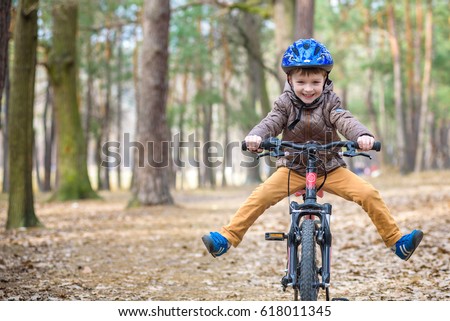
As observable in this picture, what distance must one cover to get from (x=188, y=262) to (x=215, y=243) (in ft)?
14.5

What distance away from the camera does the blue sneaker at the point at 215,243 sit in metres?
5.29

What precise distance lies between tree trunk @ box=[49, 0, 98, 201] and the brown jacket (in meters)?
16.6

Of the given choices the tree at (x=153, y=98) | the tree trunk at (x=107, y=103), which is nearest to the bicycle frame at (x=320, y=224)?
the tree at (x=153, y=98)

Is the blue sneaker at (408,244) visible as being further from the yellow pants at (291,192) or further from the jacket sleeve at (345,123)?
the jacket sleeve at (345,123)

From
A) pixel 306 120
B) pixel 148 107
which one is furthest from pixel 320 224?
pixel 148 107

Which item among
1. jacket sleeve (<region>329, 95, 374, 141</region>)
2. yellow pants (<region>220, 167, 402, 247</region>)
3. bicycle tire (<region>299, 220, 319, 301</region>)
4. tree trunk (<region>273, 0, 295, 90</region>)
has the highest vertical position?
tree trunk (<region>273, 0, 295, 90</region>)

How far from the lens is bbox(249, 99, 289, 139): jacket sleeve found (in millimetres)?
5242

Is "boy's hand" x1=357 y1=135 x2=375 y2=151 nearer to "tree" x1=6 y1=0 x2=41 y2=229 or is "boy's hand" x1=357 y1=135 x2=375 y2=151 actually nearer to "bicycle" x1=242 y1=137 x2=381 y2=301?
"bicycle" x1=242 y1=137 x2=381 y2=301

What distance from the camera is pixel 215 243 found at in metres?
5.30

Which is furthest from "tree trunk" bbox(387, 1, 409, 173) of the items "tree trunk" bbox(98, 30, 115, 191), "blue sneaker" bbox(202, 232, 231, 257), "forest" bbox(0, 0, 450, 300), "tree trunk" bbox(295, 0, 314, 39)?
"blue sneaker" bbox(202, 232, 231, 257)

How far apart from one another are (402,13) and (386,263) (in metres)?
28.4

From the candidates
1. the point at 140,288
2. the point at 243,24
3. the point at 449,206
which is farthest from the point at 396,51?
the point at 140,288

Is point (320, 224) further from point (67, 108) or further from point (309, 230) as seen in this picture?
point (67, 108)
